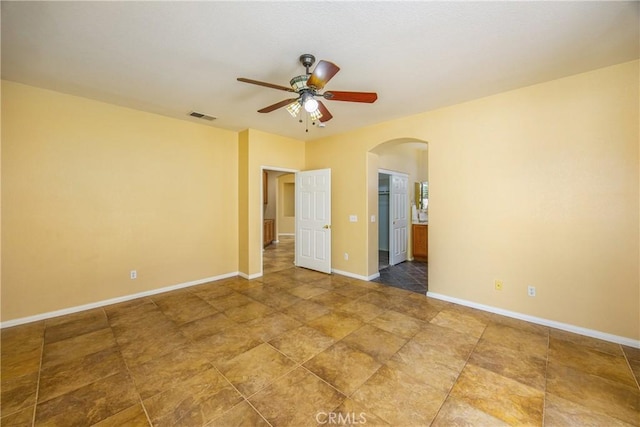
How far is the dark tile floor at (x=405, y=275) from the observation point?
13.7 feet

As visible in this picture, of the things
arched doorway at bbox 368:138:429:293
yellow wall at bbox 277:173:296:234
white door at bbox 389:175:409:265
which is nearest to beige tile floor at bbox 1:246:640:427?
arched doorway at bbox 368:138:429:293

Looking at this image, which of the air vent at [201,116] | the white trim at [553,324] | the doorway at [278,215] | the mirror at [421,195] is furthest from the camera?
the doorway at [278,215]

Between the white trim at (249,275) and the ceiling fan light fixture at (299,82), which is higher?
the ceiling fan light fixture at (299,82)

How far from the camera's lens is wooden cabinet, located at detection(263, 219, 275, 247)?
8280 millimetres

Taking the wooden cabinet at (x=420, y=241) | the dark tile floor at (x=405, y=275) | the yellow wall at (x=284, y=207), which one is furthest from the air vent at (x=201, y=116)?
the yellow wall at (x=284, y=207)

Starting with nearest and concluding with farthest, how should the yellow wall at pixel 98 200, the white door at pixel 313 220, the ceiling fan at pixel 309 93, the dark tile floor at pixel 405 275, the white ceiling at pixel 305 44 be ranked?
the white ceiling at pixel 305 44, the ceiling fan at pixel 309 93, the yellow wall at pixel 98 200, the dark tile floor at pixel 405 275, the white door at pixel 313 220

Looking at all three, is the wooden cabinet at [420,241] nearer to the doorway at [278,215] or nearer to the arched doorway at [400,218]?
the arched doorway at [400,218]

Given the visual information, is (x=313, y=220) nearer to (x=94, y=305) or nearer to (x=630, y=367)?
(x=94, y=305)

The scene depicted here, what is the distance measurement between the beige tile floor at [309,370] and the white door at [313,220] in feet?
5.86

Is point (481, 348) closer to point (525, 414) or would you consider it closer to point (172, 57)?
point (525, 414)

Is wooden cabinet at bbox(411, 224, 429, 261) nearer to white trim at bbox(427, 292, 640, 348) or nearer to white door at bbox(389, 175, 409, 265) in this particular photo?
white door at bbox(389, 175, 409, 265)

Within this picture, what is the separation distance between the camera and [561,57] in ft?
7.68

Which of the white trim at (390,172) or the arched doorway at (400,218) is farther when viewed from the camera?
the white trim at (390,172)

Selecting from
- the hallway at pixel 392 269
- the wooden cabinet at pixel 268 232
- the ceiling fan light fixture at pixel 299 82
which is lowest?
the hallway at pixel 392 269
